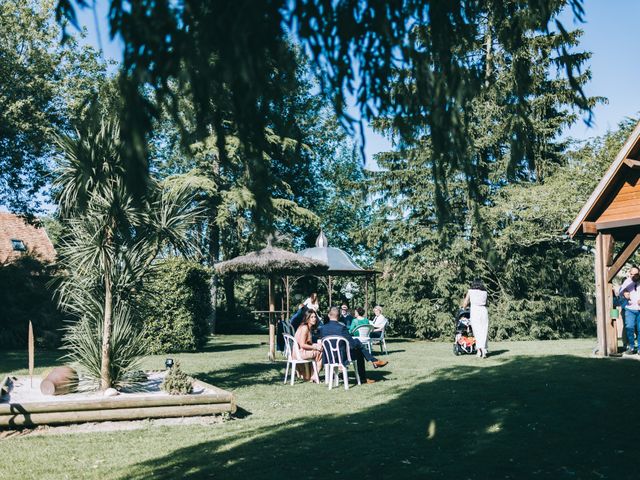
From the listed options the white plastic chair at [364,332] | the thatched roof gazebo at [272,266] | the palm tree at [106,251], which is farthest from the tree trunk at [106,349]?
the thatched roof gazebo at [272,266]

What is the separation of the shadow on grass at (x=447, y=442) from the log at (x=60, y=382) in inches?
118

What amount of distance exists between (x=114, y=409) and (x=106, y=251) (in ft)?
7.80

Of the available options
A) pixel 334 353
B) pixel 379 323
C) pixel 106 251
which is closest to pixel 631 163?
pixel 379 323

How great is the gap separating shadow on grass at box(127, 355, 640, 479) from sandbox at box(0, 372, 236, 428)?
91 centimetres

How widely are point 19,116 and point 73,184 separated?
17.8 meters

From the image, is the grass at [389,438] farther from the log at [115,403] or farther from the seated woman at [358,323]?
the seated woman at [358,323]

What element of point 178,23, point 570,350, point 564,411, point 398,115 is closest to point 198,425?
point 564,411

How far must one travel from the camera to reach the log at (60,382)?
29.5ft

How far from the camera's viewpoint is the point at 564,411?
322 inches

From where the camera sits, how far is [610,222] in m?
14.4

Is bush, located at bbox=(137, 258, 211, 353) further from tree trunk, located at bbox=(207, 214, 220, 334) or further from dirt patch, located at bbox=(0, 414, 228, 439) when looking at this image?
tree trunk, located at bbox=(207, 214, 220, 334)

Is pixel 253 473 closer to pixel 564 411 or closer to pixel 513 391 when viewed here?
pixel 564 411

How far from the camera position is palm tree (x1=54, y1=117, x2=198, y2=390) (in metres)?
9.09

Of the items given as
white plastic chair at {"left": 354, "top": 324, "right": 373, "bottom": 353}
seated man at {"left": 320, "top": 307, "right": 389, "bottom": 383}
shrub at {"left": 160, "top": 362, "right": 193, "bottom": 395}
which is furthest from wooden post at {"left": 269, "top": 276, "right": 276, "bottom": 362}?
shrub at {"left": 160, "top": 362, "right": 193, "bottom": 395}
